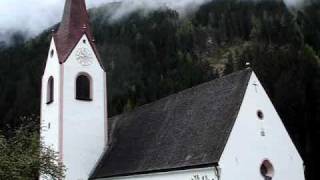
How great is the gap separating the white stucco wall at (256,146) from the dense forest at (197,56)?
40.1 ft

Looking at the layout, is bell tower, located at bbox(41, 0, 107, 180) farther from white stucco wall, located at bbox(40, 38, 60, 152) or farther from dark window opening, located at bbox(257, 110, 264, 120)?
dark window opening, located at bbox(257, 110, 264, 120)

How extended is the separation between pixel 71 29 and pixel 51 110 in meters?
5.75

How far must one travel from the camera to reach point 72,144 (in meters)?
32.0

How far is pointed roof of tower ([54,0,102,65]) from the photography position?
3372 centimetres

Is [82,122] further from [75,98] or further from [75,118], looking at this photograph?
[75,98]

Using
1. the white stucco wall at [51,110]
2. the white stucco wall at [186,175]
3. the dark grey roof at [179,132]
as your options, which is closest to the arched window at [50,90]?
the white stucco wall at [51,110]

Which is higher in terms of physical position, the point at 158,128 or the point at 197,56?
the point at 197,56

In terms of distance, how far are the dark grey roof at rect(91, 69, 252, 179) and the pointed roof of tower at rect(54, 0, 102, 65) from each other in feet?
20.8

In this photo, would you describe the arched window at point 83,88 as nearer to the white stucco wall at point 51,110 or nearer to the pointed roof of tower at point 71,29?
the white stucco wall at point 51,110

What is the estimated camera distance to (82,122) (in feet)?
108

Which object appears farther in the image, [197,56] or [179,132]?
[197,56]

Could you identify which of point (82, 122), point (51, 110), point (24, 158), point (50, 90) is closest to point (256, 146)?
point (24, 158)

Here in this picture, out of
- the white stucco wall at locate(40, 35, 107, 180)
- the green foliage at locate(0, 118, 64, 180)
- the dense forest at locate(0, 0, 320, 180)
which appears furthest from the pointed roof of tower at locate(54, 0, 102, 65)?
the green foliage at locate(0, 118, 64, 180)

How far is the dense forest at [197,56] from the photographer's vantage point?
135 feet
